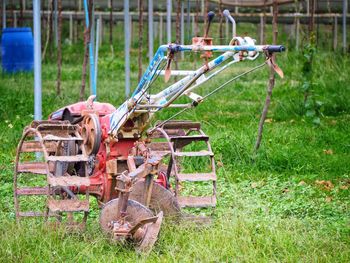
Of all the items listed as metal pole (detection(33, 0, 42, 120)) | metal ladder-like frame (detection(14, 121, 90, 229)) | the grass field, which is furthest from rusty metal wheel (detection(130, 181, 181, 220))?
metal pole (detection(33, 0, 42, 120))

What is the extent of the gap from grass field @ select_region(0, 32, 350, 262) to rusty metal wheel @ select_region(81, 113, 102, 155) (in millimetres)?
620

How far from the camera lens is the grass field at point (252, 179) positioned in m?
6.21

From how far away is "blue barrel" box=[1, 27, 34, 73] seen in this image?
1870 cm

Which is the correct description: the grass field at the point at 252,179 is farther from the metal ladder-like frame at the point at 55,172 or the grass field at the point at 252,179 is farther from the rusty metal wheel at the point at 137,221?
the metal ladder-like frame at the point at 55,172

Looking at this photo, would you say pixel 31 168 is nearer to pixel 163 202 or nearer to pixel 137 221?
pixel 163 202

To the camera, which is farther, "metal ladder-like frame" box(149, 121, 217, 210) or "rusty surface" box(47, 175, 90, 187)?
"metal ladder-like frame" box(149, 121, 217, 210)

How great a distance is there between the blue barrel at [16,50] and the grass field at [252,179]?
2493mm

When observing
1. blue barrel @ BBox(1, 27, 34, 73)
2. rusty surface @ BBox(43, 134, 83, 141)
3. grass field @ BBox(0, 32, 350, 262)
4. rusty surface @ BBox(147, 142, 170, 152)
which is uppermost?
blue barrel @ BBox(1, 27, 34, 73)

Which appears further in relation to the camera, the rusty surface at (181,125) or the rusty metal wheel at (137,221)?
the rusty surface at (181,125)

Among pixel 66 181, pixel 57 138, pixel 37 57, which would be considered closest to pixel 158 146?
pixel 57 138

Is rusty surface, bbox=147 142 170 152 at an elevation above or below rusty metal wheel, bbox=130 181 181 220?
above

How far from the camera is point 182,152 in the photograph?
7406mm

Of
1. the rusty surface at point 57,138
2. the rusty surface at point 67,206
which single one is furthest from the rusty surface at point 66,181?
the rusty surface at point 57,138

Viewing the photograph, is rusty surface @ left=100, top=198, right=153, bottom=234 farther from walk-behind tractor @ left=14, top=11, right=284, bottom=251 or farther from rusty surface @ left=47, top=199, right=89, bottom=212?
rusty surface @ left=47, top=199, right=89, bottom=212
